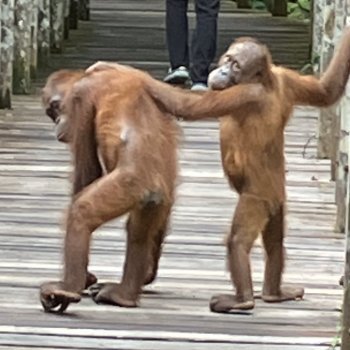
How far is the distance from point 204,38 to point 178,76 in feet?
1.48

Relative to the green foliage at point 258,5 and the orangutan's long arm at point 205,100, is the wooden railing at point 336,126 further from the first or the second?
the green foliage at point 258,5

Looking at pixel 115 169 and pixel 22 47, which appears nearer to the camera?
pixel 115 169

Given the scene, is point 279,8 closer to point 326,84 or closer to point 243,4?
point 243,4

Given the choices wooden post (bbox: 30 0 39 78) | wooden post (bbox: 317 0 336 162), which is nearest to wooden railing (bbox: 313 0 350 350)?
wooden post (bbox: 317 0 336 162)

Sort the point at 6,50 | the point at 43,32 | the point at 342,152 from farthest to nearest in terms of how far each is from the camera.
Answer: the point at 43,32
the point at 6,50
the point at 342,152

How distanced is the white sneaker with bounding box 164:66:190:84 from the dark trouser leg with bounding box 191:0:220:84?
12.9 inches

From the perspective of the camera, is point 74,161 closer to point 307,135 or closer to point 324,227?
point 324,227

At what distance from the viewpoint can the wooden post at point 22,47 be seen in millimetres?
10281

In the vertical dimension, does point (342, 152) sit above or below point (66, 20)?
above

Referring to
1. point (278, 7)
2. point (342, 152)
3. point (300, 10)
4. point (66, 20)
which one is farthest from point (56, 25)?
point (342, 152)

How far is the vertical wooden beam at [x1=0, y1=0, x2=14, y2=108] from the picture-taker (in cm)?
966

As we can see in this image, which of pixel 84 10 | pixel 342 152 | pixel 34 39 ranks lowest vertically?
pixel 84 10

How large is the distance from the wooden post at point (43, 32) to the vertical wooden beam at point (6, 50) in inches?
74.8

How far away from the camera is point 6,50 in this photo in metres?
9.73
